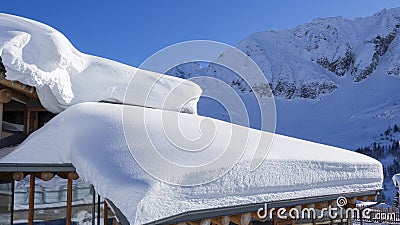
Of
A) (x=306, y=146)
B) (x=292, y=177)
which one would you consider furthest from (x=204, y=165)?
(x=306, y=146)

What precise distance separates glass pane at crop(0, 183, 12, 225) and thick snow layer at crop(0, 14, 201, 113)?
986 millimetres

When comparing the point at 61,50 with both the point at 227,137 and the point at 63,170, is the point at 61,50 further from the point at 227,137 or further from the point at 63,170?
the point at 227,137

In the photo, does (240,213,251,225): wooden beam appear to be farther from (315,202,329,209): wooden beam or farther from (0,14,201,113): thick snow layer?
(0,14,201,113): thick snow layer

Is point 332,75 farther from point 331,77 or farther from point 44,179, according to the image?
point 44,179

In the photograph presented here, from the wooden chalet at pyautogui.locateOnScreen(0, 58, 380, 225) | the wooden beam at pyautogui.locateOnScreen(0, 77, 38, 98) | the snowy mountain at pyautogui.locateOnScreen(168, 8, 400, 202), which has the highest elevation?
the snowy mountain at pyautogui.locateOnScreen(168, 8, 400, 202)

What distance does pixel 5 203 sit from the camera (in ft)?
15.1

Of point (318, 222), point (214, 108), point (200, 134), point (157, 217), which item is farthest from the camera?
point (214, 108)

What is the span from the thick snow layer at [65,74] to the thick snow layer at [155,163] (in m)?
0.78

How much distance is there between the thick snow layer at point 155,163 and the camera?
9.55ft

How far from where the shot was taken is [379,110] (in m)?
60.7

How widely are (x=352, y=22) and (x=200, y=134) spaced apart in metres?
109

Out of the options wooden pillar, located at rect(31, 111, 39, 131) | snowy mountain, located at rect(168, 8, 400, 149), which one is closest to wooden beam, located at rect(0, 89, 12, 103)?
wooden pillar, located at rect(31, 111, 39, 131)

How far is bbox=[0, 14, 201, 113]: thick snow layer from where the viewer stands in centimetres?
437

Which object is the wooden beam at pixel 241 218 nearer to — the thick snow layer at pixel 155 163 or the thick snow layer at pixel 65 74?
the thick snow layer at pixel 155 163
